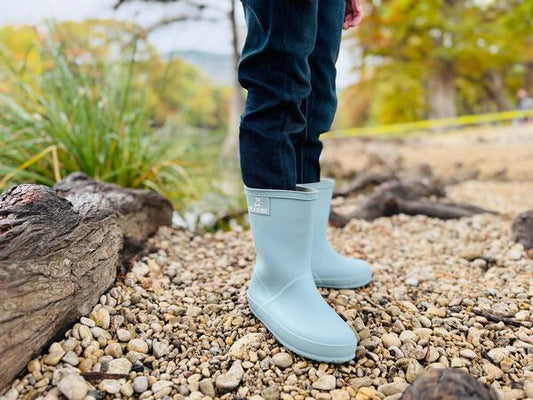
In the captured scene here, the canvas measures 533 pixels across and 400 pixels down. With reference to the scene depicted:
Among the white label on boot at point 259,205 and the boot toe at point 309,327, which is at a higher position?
the white label on boot at point 259,205

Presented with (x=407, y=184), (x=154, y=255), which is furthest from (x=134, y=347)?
(x=407, y=184)

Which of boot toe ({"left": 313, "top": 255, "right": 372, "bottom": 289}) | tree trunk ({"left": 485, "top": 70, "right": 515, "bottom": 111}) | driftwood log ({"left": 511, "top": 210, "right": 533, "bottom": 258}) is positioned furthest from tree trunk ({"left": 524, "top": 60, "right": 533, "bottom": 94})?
boot toe ({"left": 313, "top": 255, "right": 372, "bottom": 289})

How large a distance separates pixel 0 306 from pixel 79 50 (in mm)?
1959

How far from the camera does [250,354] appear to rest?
3.00ft

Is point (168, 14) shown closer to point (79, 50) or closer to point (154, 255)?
point (79, 50)

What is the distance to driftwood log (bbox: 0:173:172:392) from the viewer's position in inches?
29.4

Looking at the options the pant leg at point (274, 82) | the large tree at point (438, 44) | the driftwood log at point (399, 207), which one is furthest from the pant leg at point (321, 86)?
the large tree at point (438, 44)

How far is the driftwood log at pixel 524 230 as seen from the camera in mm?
1501

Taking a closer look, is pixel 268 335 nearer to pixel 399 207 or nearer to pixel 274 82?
pixel 274 82

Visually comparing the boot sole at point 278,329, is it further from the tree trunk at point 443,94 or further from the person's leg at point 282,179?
the tree trunk at point 443,94

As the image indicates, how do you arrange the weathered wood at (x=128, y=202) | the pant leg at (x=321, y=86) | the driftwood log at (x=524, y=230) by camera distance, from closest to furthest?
the pant leg at (x=321, y=86), the weathered wood at (x=128, y=202), the driftwood log at (x=524, y=230)

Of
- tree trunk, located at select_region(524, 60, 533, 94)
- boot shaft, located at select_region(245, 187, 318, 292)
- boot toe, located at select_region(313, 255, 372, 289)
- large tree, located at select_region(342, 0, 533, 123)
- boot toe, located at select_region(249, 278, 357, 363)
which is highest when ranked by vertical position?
boot shaft, located at select_region(245, 187, 318, 292)

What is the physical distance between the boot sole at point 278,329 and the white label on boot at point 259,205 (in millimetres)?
229

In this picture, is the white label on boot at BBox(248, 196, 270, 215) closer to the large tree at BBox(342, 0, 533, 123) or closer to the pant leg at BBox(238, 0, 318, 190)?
the pant leg at BBox(238, 0, 318, 190)
